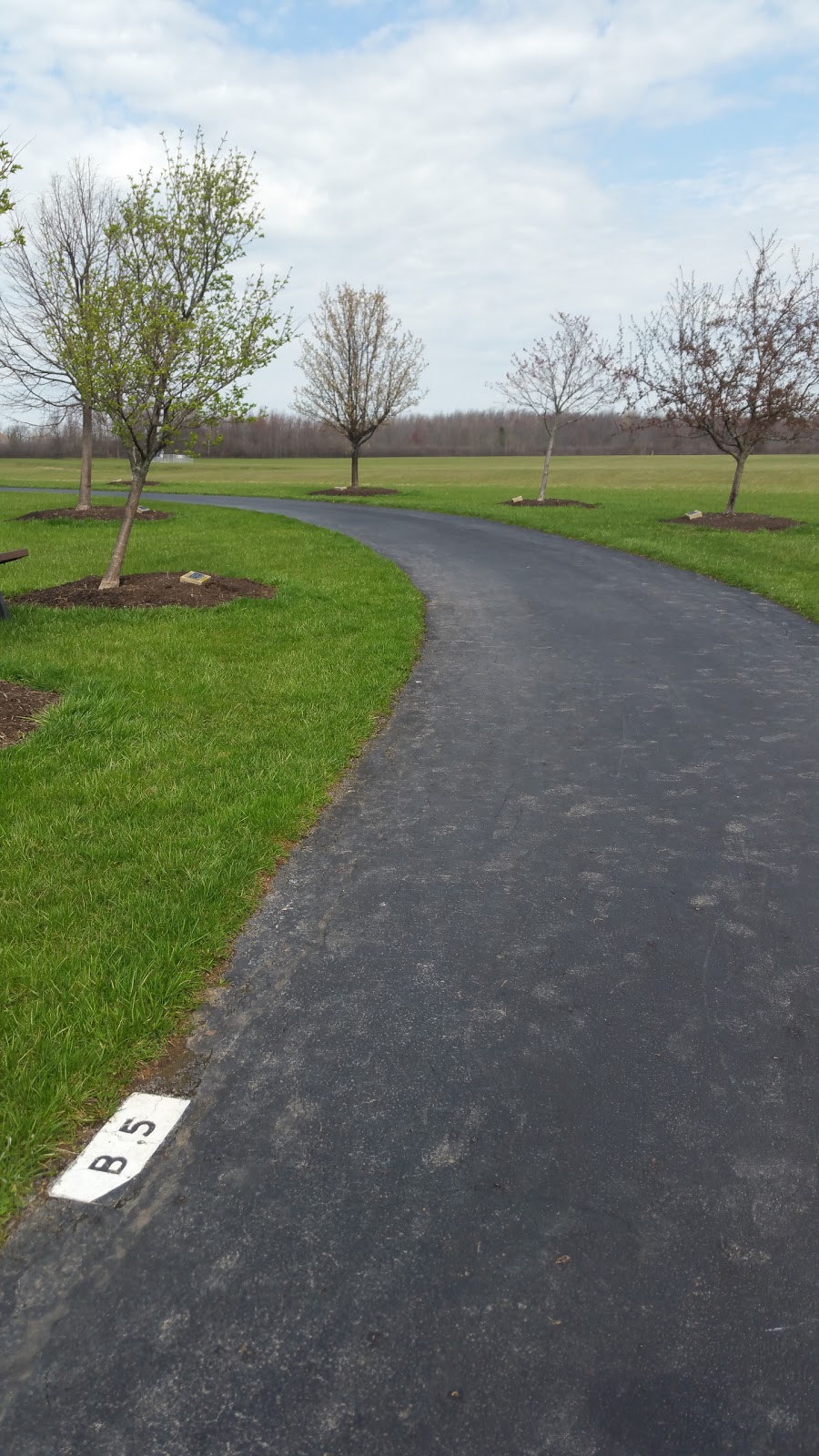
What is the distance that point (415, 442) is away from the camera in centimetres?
9175

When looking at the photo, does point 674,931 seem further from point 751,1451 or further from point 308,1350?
point 308,1350

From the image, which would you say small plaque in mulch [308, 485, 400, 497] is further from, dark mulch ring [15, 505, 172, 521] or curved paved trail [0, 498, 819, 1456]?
curved paved trail [0, 498, 819, 1456]

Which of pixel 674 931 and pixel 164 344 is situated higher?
pixel 164 344

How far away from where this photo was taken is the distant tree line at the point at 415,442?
77062 millimetres

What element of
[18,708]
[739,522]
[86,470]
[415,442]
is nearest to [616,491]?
[739,522]

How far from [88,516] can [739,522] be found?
17492mm

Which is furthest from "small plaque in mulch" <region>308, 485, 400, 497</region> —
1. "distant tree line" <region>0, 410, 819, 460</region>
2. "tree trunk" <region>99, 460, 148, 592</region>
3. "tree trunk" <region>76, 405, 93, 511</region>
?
"distant tree line" <region>0, 410, 819, 460</region>

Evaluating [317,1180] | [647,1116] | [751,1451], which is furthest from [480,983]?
[751,1451]

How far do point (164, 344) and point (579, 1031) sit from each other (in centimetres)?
1017

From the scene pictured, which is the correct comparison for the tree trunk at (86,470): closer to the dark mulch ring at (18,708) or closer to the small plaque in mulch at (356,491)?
the small plaque in mulch at (356,491)

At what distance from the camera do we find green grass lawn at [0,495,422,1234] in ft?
9.93

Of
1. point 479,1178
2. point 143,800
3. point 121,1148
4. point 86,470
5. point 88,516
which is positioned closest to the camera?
point 479,1178

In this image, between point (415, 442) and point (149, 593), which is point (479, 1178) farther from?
point (415, 442)

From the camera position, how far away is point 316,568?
1410 centimetres
